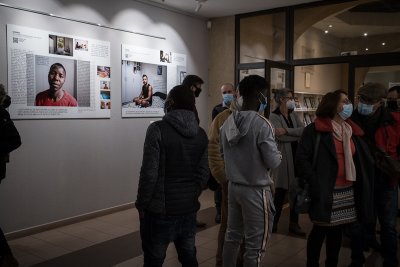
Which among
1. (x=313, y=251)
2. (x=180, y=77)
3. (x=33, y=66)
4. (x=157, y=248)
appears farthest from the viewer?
(x=180, y=77)

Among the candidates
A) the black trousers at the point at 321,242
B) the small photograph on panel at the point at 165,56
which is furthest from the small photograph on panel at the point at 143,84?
the black trousers at the point at 321,242

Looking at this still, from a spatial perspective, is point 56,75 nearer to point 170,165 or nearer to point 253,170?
point 170,165

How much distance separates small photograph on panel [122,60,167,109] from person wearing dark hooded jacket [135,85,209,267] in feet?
10.3

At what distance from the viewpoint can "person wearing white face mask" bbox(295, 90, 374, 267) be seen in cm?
249

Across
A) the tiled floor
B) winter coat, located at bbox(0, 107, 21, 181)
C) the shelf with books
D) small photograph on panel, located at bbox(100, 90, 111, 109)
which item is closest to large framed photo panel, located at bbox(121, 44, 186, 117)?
small photograph on panel, located at bbox(100, 90, 111, 109)

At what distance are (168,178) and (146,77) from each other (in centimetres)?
357

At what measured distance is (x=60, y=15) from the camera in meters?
4.34

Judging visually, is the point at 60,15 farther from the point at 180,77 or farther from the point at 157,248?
the point at 157,248

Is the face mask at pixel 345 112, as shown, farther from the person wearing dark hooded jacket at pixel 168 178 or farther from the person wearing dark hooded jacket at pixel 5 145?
the person wearing dark hooded jacket at pixel 5 145

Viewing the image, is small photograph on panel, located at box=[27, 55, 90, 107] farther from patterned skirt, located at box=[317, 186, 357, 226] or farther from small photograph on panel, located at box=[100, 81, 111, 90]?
patterned skirt, located at box=[317, 186, 357, 226]

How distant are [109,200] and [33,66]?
1951 millimetres

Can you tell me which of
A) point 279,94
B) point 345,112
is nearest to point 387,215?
point 345,112

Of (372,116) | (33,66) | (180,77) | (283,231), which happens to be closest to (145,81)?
(180,77)

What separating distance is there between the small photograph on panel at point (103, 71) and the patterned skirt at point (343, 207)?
333cm
